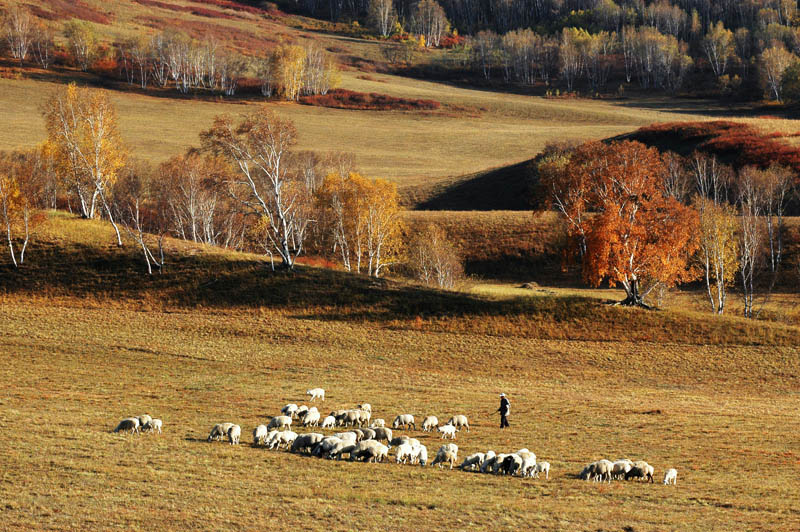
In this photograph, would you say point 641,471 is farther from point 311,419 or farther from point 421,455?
point 311,419

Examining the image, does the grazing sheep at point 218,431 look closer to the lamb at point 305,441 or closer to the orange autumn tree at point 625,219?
the lamb at point 305,441

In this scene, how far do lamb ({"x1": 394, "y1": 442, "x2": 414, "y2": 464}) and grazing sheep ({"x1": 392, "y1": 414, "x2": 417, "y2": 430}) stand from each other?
5.44 meters

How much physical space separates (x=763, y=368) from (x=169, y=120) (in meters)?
136

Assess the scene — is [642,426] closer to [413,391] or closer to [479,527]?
[413,391]

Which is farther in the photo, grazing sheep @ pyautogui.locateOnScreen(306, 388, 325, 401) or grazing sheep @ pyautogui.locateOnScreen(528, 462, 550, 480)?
grazing sheep @ pyautogui.locateOnScreen(306, 388, 325, 401)

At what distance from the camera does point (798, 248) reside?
80125 mm

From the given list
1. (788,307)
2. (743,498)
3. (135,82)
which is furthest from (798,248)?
(135,82)

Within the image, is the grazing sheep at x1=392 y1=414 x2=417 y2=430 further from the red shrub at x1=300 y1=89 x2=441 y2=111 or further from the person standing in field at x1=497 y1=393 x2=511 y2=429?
the red shrub at x1=300 y1=89 x2=441 y2=111

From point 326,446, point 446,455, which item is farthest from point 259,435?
point 446,455

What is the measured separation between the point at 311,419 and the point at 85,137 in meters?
56.6

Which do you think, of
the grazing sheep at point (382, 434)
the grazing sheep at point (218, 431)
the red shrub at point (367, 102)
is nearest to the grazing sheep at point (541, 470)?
the grazing sheep at point (382, 434)

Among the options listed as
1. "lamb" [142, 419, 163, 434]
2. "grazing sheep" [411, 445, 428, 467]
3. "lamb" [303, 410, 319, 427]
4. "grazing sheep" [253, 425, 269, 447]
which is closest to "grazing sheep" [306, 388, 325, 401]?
"lamb" [303, 410, 319, 427]

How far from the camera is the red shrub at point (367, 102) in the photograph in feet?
594

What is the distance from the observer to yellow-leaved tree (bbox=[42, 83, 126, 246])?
7288 centimetres
